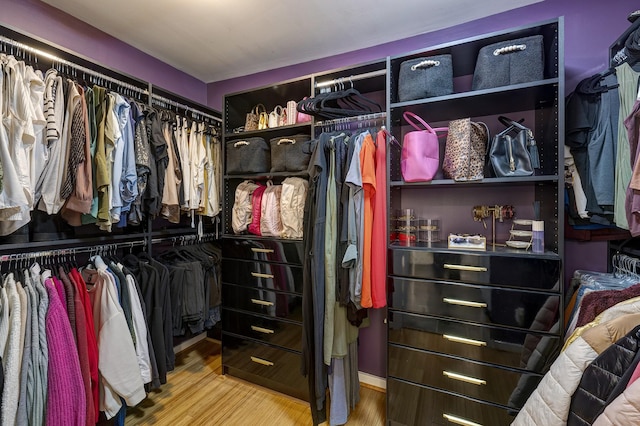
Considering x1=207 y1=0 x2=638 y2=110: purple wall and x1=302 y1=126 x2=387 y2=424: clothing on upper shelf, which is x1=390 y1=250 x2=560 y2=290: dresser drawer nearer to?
x1=302 y1=126 x2=387 y2=424: clothing on upper shelf

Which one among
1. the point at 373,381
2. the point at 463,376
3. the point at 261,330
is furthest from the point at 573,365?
the point at 261,330

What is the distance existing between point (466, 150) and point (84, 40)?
262 centimetres

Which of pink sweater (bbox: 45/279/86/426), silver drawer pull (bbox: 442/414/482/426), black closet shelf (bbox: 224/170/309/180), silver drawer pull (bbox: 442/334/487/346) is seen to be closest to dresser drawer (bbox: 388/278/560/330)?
silver drawer pull (bbox: 442/334/487/346)

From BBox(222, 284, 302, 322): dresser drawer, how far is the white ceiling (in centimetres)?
187

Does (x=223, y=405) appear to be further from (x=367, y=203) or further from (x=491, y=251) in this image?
(x=491, y=251)

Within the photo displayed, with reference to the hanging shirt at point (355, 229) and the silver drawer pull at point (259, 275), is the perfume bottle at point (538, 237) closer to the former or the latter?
the hanging shirt at point (355, 229)

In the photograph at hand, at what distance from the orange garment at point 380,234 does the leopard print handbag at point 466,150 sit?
14.2 inches

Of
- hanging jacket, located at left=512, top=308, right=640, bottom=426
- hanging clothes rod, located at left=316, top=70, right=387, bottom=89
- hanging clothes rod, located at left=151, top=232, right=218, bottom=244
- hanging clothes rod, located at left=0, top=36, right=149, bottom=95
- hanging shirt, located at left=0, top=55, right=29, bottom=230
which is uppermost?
hanging clothes rod, located at left=316, top=70, right=387, bottom=89

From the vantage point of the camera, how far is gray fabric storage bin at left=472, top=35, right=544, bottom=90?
1344mm

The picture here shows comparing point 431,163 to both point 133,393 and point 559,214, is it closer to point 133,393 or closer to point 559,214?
point 559,214

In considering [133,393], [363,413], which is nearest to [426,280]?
[363,413]

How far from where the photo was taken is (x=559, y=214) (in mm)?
1296

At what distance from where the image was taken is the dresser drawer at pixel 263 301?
5.97 ft

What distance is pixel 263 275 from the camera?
1909 millimetres
